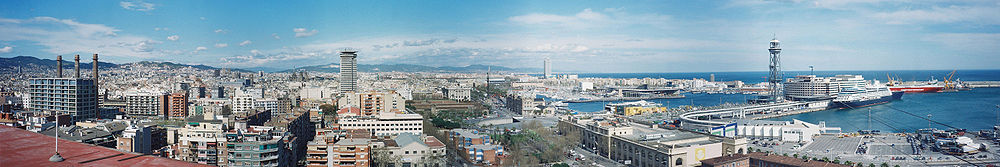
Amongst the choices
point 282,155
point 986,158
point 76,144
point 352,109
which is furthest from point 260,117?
point 986,158

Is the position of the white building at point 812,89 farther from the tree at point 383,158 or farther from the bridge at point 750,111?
the tree at point 383,158

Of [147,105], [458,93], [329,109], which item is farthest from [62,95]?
[458,93]

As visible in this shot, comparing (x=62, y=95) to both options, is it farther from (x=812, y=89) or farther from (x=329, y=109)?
(x=812, y=89)

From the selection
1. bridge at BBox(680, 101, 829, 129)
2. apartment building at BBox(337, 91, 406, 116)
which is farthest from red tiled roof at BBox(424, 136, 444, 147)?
bridge at BBox(680, 101, 829, 129)

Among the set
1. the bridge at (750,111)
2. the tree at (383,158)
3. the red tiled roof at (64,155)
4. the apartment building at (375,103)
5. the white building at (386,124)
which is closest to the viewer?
the red tiled roof at (64,155)

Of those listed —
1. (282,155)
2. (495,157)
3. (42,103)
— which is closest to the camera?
(282,155)

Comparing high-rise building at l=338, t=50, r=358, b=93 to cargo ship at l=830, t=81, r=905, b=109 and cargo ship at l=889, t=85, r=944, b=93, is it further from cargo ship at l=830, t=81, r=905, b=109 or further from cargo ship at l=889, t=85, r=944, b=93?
cargo ship at l=889, t=85, r=944, b=93

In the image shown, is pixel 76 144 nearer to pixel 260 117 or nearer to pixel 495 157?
pixel 495 157

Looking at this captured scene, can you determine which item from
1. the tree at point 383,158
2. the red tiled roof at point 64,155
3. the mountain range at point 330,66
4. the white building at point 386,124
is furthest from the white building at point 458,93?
the red tiled roof at point 64,155
